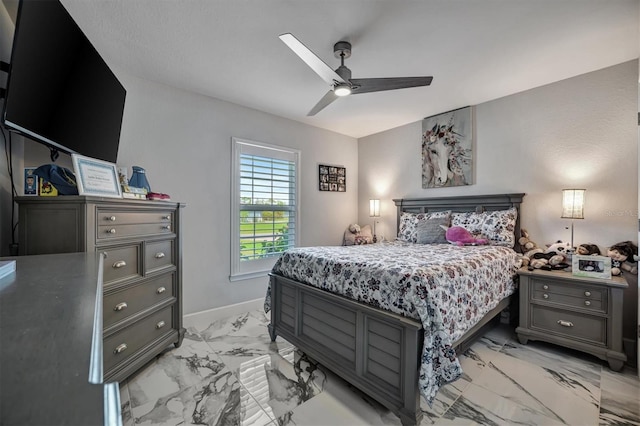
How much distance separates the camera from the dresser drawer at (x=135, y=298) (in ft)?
5.60

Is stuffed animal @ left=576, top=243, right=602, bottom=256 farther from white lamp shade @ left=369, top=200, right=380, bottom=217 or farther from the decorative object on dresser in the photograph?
white lamp shade @ left=369, top=200, right=380, bottom=217

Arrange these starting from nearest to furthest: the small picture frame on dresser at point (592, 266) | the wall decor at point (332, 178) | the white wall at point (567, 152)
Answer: the small picture frame on dresser at point (592, 266) → the white wall at point (567, 152) → the wall decor at point (332, 178)

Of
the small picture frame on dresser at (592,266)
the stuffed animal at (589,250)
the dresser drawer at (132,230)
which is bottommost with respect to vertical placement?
the small picture frame on dresser at (592,266)

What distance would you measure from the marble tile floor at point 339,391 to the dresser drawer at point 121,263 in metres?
0.76

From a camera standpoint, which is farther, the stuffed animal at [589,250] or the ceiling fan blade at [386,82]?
the stuffed animal at [589,250]

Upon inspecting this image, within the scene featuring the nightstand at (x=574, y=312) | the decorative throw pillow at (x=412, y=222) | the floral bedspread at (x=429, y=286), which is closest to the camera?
the floral bedspread at (x=429, y=286)

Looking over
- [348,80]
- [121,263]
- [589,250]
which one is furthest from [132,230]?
[589,250]

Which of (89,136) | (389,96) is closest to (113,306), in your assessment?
(89,136)

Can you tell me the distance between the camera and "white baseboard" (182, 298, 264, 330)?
2879 millimetres

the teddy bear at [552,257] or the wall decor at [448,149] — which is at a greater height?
the wall decor at [448,149]

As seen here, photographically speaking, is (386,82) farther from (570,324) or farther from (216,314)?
(216,314)

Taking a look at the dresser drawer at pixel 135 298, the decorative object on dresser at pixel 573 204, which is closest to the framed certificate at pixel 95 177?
the dresser drawer at pixel 135 298

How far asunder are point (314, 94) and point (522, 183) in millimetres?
2485

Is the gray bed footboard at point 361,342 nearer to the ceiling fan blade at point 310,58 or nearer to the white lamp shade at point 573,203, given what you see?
the ceiling fan blade at point 310,58
